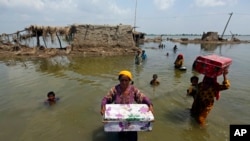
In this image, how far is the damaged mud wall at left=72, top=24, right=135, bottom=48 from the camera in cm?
2158

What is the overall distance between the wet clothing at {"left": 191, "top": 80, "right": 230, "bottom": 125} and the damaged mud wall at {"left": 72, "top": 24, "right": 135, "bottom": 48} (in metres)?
16.3

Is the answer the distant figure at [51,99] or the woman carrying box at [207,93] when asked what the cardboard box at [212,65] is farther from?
the distant figure at [51,99]

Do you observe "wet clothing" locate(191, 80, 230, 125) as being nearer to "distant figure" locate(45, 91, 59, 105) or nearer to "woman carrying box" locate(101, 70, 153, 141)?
"woman carrying box" locate(101, 70, 153, 141)

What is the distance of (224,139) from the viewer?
584 cm

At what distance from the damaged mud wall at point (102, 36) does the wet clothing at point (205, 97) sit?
53.4 feet

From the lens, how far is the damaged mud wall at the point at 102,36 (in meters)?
21.6

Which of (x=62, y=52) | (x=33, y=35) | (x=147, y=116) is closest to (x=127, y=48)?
(x=62, y=52)

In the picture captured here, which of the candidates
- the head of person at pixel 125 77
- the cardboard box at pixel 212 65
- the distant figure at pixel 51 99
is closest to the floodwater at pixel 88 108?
the distant figure at pixel 51 99

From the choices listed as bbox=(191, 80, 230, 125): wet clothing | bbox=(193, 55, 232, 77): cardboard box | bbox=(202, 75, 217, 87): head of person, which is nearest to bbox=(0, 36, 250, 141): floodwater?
bbox=(191, 80, 230, 125): wet clothing

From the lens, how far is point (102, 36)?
21953mm

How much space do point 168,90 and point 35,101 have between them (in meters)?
Result: 5.09

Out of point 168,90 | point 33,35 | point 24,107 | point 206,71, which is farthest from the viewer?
point 33,35

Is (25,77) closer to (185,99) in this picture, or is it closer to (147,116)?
(185,99)

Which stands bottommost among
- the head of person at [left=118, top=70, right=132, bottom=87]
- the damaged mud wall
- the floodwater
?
the floodwater
